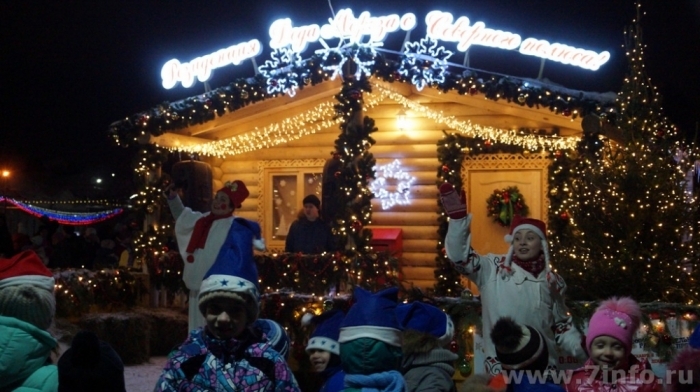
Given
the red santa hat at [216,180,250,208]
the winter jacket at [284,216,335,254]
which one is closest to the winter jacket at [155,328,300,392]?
the red santa hat at [216,180,250,208]

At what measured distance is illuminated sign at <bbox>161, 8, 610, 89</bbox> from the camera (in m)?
12.0

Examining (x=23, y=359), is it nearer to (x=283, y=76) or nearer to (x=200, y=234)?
(x=200, y=234)

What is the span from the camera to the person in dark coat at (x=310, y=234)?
38.1ft

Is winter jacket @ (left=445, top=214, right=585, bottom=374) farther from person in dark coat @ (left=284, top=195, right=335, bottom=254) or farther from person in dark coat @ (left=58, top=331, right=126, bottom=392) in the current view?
person in dark coat @ (left=284, top=195, right=335, bottom=254)

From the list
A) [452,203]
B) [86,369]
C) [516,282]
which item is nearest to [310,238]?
[452,203]

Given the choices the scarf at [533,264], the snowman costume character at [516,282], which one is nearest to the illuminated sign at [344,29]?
the snowman costume character at [516,282]

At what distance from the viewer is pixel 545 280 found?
548 cm

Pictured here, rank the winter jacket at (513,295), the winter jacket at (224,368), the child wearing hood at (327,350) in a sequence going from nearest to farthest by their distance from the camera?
the winter jacket at (224,368) → the child wearing hood at (327,350) → the winter jacket at (513,295)

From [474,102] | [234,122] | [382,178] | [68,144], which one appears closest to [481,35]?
[474,102]

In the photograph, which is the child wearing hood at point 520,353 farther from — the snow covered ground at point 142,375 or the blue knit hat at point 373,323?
the snow covered ground at point 142,375

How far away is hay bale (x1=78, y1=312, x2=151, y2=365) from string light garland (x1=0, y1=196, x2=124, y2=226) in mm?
14370

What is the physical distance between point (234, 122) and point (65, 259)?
4.54 m

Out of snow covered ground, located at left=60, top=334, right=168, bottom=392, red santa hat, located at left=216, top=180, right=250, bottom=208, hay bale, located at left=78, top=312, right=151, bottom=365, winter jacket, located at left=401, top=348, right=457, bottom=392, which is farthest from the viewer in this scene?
hay bale, located at left=78, top=312, right=151, bottom=365

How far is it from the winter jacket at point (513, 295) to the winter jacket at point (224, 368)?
2.23 metres
